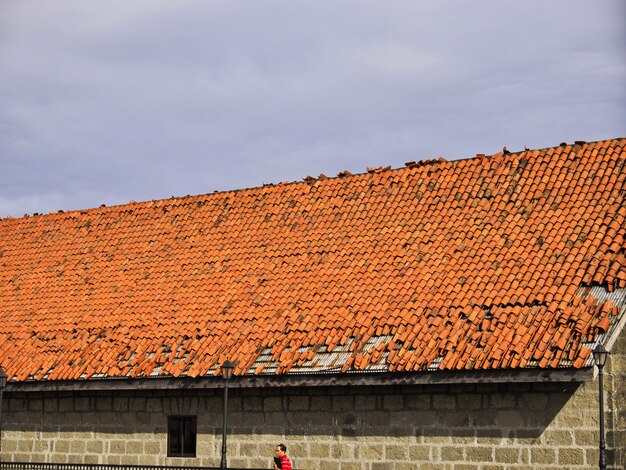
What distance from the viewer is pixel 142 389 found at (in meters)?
20.3

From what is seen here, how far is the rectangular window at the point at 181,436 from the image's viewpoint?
20.0 metres

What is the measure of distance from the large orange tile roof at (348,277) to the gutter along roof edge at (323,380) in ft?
0.43

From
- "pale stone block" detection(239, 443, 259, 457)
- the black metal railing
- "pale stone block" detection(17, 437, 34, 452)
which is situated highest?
"pale stone block" detection(17, 437, 34, 452)

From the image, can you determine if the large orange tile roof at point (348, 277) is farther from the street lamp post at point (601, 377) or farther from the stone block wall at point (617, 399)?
the stone block wall at point (617, 399)

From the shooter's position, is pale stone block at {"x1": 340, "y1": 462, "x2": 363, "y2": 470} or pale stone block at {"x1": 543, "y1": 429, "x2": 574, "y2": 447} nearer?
pale stone block at {"x1": 543, "y1": 429, "x2": 574, "y2": 447}

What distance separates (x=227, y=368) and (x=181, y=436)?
283 centimetres

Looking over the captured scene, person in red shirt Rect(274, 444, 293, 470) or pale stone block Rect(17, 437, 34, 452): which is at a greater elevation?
pale stone block Rect(17, 437, 34, 452)

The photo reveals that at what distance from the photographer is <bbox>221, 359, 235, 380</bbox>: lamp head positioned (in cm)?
1789

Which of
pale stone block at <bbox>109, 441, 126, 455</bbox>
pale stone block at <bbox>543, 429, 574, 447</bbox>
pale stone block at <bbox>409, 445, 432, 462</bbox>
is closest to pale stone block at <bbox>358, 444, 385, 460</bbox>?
pale stone block at <bbox>409, 445, 432, 462</bbox>

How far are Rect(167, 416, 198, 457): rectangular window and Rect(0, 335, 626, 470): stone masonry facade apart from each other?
0.12m

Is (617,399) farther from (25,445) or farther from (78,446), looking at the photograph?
(25,445)

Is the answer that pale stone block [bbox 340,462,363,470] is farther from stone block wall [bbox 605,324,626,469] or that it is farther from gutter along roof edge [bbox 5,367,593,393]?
stone block wall [bbox 605,324,626,469]

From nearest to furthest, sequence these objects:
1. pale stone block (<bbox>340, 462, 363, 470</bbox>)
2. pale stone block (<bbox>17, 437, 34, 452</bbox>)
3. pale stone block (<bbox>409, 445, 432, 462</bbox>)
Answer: pale stone block (<bbox>409, 445, 432, 462</bbox>) < pale stone block (<bbox>340, 462, 363, 470</bbox>) < pale stone block (<bbox>17, 437, 34, 452</bbox>)

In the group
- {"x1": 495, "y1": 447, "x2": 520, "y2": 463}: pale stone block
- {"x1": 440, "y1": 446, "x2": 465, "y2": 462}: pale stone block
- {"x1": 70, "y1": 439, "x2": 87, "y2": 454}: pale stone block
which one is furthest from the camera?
{"x1": 70, "y1": 439, "x2": 87, "y2": 454}: pale stone block
